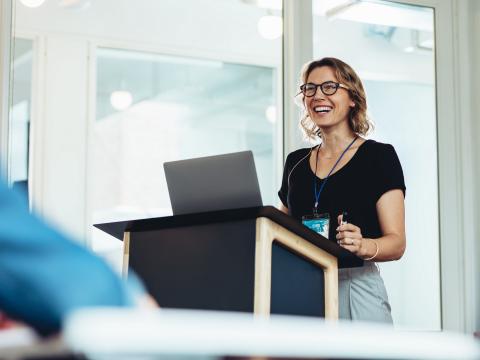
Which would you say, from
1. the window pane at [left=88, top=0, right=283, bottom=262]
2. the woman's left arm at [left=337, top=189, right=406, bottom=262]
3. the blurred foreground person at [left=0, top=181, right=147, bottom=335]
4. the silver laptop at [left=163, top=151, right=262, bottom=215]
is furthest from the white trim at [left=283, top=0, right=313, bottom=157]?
the blurred foreground person at [left=0, top=181, right=147, bottom=335]

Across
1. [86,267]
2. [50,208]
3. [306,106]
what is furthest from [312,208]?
[50,208]

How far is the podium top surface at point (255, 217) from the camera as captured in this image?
1.78 meters

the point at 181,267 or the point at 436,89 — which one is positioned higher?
the point at 436,89

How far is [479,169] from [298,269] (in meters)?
2.55

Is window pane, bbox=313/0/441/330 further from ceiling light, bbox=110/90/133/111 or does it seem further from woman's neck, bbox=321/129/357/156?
woman's neck, bbox=321/129/357/156

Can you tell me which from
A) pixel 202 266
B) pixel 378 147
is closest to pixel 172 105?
pixel 378 147

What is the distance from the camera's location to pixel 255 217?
69.8 inches

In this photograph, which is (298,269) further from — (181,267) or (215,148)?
(215,148)

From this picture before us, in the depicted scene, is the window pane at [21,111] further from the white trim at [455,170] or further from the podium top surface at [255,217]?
the podium top surface at [255,217]

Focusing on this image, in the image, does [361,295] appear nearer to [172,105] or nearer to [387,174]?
[387,174]

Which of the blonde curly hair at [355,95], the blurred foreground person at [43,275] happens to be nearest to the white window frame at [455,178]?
the blonde curly hair at [355,95]

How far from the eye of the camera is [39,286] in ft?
1.99

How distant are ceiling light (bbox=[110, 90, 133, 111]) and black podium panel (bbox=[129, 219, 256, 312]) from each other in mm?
2692

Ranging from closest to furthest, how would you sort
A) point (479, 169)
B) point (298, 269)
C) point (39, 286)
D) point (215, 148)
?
point (39, 286)
point (298, 269)
point (479, 169)
point (215, 148)
